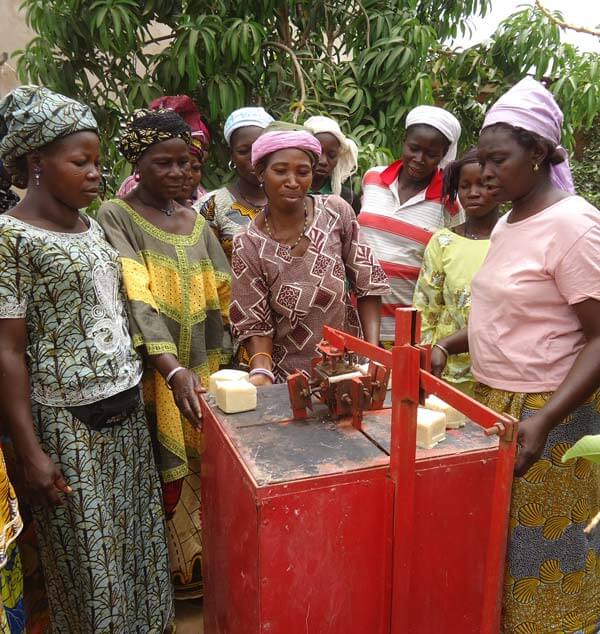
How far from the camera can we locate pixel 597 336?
1.55 metres

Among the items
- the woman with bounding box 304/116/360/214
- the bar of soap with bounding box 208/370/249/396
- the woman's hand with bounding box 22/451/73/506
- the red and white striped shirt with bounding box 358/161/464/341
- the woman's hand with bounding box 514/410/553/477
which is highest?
the woman with bounding box 304/116/360/214

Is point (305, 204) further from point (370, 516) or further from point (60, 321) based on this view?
point (370, 516)

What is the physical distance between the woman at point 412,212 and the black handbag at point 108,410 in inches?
49.1

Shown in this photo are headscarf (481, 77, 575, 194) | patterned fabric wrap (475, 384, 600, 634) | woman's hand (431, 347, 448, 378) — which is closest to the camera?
headscarf (481, 77, 575, 194)

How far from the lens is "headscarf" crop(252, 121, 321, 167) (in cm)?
205

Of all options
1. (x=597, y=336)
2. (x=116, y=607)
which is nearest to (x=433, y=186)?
(x=597, y=336)

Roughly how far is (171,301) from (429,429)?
A: 117 centimetres

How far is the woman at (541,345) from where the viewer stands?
155cm

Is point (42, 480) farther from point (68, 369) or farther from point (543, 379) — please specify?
point (543, 379)

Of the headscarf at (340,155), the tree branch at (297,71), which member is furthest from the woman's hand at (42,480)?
the tree branch at (297,71)

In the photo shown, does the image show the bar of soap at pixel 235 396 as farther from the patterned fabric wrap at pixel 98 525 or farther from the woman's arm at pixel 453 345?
the woman's arm at pixel 453 345

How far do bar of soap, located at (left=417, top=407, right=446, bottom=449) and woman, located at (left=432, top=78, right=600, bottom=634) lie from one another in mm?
274

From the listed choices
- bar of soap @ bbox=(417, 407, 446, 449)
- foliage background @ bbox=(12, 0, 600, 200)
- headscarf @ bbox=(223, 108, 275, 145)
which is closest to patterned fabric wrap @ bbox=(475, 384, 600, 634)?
bar of soap @ bbox=(417, 407, 446, 449)

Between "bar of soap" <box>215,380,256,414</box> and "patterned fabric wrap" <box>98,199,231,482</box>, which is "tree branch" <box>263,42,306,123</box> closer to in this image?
"patterned fabric wrap" <box>98,199,231,482</box>
